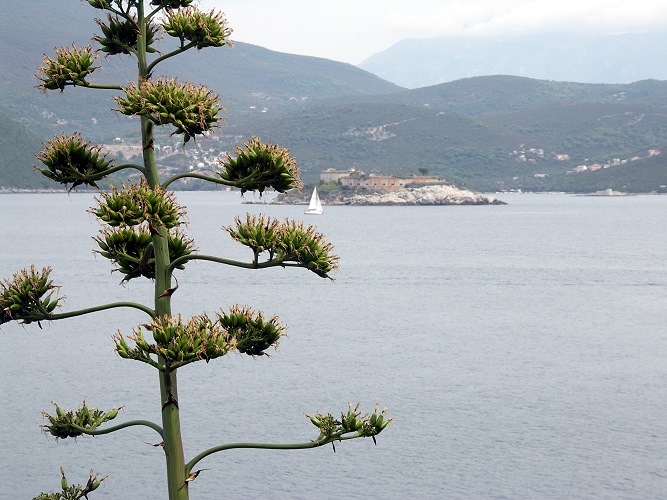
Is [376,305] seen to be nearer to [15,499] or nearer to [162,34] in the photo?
[15,499]

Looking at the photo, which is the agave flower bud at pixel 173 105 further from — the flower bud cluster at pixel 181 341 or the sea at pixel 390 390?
the sea at pixel 390 390

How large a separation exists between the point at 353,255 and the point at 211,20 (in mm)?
117631

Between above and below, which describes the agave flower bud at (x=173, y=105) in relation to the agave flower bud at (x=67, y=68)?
below

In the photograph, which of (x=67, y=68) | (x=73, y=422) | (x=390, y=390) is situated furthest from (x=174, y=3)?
(x=390, y=390)

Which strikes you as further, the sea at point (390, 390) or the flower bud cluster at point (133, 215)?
the sea at point (390, 390)

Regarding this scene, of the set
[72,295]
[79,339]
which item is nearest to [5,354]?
[79,339]

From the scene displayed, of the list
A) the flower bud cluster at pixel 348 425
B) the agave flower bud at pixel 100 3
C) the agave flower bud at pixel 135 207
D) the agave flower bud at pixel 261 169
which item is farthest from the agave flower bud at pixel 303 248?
the agave flower bud at pixel 100 3

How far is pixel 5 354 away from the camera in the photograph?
63750mm

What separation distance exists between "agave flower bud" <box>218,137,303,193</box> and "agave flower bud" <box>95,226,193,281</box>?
49.0 inches

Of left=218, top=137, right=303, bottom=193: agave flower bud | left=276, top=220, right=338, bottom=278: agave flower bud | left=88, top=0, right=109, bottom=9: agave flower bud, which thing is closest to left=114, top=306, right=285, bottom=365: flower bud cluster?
left=276, top=220, right=338, bottom=278: agave flower bud

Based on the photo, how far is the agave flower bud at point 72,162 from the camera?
561 inches

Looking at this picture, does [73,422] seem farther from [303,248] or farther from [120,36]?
[120,36]

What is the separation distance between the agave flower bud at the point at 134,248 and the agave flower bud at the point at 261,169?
4.08ft

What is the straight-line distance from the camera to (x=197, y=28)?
46.9ft
